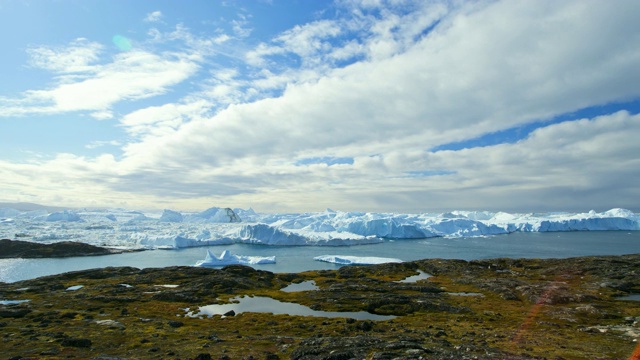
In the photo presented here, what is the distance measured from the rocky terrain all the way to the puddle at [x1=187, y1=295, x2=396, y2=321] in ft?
5.72

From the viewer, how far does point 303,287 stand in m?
71.0

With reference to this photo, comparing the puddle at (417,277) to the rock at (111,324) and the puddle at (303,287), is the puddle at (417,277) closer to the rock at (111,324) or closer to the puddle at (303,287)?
the puddle at (303,287)

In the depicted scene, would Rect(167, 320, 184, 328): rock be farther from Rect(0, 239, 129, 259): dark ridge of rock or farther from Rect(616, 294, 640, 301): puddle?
Rect(0, 239, 129, 259): dark ridge of rock

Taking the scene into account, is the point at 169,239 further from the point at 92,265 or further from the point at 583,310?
the point at 583,310

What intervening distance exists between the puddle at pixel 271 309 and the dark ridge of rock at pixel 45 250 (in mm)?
123900

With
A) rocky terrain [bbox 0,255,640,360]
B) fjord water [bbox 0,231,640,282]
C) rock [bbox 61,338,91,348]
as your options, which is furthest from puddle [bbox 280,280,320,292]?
rock [bbox 61,338,91,348]

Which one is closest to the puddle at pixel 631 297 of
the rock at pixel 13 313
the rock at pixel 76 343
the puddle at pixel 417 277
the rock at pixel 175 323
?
the puddle at pixel 417 277

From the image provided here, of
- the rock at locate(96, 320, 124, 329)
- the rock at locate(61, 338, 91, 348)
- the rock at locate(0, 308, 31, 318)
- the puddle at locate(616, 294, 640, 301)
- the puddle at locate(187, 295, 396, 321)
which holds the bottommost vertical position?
the puddle at locate(187, 295, 396, 321)

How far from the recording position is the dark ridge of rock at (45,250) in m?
141

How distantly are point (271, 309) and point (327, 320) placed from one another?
12.3 metres

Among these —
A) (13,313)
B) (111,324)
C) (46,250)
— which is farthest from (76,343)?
(46,250)

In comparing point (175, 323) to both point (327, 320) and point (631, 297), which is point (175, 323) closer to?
point (327, 320)

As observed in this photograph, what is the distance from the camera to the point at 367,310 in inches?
1971

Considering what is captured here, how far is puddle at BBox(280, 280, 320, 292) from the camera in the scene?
68.6m
